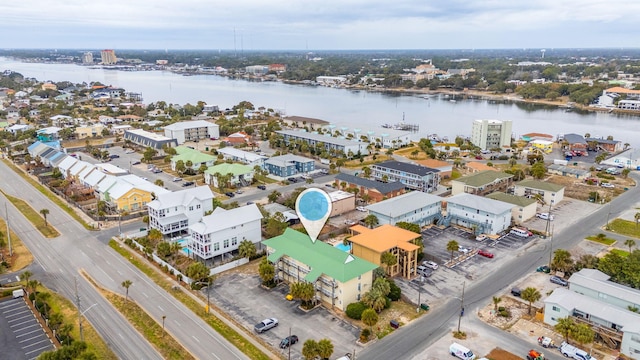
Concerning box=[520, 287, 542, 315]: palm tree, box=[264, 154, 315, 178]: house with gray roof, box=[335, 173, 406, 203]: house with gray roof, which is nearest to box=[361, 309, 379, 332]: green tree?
box=[520, 287, 542, 315]: palm tree

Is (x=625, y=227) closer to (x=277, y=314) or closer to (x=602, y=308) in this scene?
(x=602, y=308)

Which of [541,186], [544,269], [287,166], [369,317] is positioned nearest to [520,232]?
[544,269]

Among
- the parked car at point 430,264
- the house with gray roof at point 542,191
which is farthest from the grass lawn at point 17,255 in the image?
the house with gray roof at point 542,191

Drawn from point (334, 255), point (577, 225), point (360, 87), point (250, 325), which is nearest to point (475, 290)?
point (334, 255)

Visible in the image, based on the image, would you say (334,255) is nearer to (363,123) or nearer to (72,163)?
(72,163)

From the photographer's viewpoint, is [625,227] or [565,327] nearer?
[565,327]

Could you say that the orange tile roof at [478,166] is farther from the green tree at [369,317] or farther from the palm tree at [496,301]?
the green tree at [369,317]
